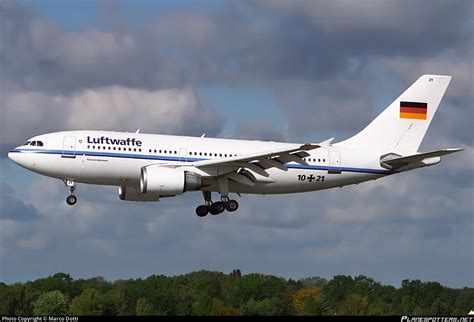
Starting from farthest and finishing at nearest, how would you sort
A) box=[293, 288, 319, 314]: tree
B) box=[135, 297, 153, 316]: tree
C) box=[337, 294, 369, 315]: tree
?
1. box=[293, 288, 319, 314]: tree
2. box=[135, 297, 153, 316]: tree
3. box=[337, 294, 369, 315]: tree

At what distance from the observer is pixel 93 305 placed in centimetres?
9144

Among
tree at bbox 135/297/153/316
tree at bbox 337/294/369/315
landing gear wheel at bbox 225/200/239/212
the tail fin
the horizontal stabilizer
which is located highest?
the tail fin

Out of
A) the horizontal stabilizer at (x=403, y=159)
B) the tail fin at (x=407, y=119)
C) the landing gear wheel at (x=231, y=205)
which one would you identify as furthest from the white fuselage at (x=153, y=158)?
the tail fin at (x=407, y=119)

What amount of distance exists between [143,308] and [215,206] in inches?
826

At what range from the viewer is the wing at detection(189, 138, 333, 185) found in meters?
67.1

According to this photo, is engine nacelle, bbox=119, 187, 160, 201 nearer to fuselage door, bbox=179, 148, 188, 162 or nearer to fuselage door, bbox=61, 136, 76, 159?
fuselage door, bbox=179, 148, 188, 162

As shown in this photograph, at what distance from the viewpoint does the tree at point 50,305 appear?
9038 centimetres

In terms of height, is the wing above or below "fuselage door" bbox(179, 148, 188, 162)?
below

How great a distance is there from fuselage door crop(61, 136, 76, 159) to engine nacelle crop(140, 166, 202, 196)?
4128 millimetres

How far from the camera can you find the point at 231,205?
71.7m

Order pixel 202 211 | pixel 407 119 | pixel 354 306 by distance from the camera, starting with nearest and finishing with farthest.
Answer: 1. pixel 202 211
2. pixel 407 119
3. pixel 354 306

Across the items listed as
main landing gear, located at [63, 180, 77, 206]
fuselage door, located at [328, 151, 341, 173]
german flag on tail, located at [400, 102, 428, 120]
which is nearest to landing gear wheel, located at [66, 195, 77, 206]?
main landing gear, located at [63, 180, 77, 206]

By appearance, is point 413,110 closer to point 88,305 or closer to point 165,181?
point 165,181

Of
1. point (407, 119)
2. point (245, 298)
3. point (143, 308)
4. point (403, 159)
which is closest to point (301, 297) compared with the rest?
point (245, 298)
